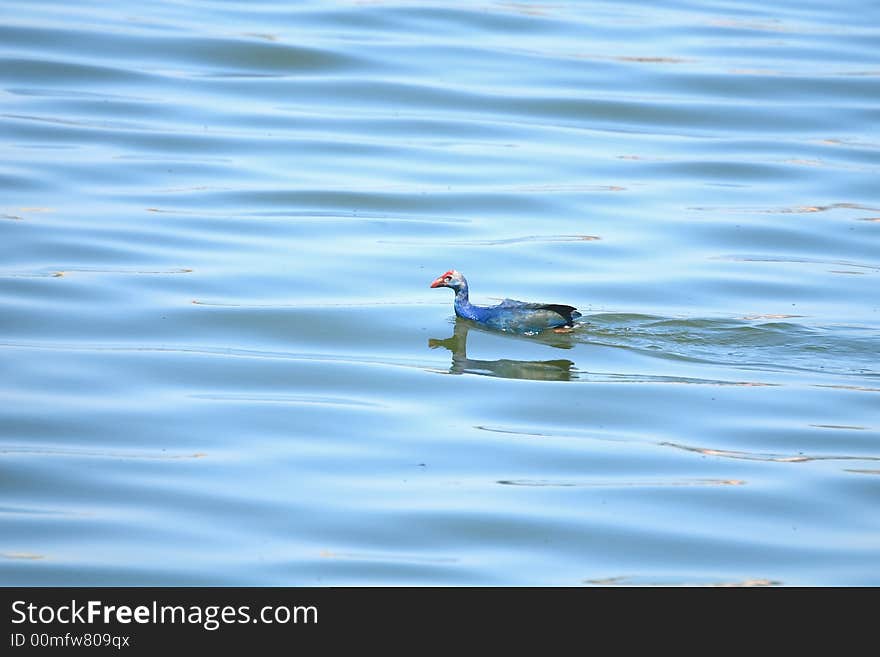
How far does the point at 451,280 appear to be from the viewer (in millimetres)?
12656

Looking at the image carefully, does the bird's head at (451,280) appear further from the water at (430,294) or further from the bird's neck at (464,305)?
the water at (430,294)

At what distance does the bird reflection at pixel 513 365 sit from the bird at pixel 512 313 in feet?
0.46

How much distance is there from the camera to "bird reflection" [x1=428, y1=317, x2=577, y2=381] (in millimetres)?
11461

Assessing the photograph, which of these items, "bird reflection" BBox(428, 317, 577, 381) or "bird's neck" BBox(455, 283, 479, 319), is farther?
"bird's neck" BBox(455, 283, 479, 319)

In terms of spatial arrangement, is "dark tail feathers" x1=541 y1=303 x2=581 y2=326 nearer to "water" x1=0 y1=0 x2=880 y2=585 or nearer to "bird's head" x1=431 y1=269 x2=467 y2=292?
"water" x1=0 y1=0 x2=880 y2=585

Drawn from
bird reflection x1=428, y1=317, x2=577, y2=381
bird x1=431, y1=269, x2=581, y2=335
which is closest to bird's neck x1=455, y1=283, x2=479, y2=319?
bird x1=431, y1=269, x2=581, y2=335

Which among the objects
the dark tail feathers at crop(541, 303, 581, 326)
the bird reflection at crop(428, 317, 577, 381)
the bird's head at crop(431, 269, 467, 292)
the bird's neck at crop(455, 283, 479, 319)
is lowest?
the bird reflection at crop(428, 317, 577, 381)

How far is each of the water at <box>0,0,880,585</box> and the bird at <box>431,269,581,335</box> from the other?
0.20 m

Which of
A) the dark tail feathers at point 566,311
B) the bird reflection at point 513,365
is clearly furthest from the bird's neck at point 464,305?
the dark tail feathers at point 566,311

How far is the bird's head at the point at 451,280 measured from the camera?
1264cm

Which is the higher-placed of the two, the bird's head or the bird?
the bird's head

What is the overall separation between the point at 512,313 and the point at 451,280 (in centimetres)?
73

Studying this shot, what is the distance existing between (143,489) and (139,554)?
0.91 meters

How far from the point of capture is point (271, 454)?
9375mm
